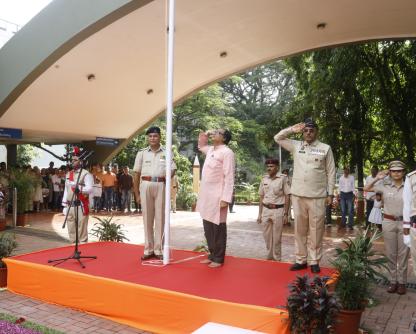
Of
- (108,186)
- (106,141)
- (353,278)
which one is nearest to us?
(353,278)

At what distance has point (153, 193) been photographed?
556cm

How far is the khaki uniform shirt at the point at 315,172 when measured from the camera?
496 cm

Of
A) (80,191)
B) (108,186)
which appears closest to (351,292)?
(80,191)

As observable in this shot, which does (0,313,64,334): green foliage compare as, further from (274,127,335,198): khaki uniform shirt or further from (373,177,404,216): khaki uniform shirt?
(373,177,404,216): khaki uniform shirt

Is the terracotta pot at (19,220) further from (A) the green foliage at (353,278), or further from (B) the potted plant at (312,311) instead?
(B) the potted plant at (312,311)

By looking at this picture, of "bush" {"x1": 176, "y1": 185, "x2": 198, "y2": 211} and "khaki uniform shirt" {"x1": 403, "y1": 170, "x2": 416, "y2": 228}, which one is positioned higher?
"khaki uniform shirt" {"x1": 403, "y1": 170, "x2": 416, "y2": 228}

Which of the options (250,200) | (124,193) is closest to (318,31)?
(124,193)

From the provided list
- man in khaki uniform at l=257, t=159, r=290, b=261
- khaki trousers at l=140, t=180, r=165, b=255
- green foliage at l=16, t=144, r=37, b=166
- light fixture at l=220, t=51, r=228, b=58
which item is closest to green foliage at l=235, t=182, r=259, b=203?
green foliage at l=16, t=144, r=37, b=166

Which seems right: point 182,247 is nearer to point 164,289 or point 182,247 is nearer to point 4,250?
point 4,250

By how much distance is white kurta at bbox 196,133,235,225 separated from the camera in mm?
5129

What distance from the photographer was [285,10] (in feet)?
28.6

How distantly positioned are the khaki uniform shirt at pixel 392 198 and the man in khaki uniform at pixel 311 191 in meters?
1.15

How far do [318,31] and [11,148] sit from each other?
13318 millimetres

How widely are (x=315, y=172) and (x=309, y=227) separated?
0.65 meters
